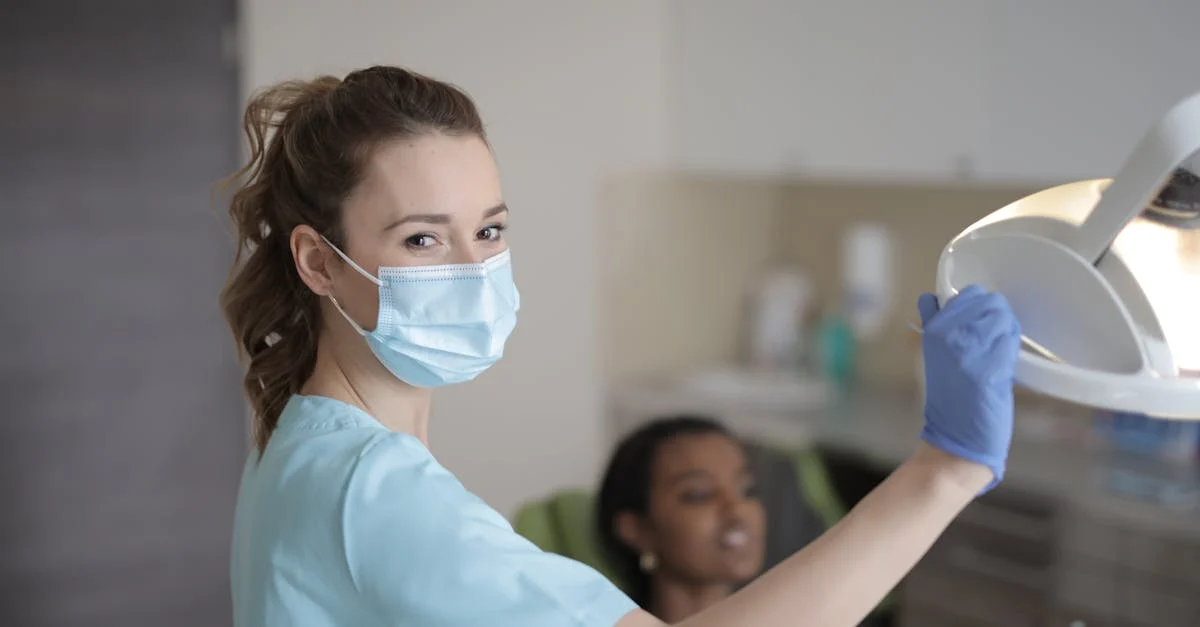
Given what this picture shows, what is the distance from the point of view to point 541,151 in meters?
3.11

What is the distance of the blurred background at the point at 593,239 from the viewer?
2479 millimetres

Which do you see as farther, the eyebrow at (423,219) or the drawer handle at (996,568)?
the drawer handle at (996,568)

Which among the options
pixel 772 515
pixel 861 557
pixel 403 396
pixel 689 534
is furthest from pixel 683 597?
pixel 861 557

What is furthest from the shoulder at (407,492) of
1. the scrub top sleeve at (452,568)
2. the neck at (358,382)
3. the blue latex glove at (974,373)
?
the blue latex glove at (974,373)

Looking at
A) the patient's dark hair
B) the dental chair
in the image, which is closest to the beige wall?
the dental chair

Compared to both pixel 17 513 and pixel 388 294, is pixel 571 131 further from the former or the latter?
pixel 388 294

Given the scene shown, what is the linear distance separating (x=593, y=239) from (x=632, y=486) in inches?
49.9

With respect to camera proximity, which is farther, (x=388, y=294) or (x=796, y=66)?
(x=796, y=66)

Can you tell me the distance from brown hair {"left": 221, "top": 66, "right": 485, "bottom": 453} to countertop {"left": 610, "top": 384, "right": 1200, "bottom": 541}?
172 cm

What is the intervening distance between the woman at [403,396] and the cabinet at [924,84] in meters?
1.57

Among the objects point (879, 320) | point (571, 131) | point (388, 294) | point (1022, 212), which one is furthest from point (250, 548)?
point (879, 320)

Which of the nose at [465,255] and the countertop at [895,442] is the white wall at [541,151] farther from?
the nose at [465,255]

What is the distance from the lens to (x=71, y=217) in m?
2.53

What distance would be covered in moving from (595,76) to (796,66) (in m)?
0.52
